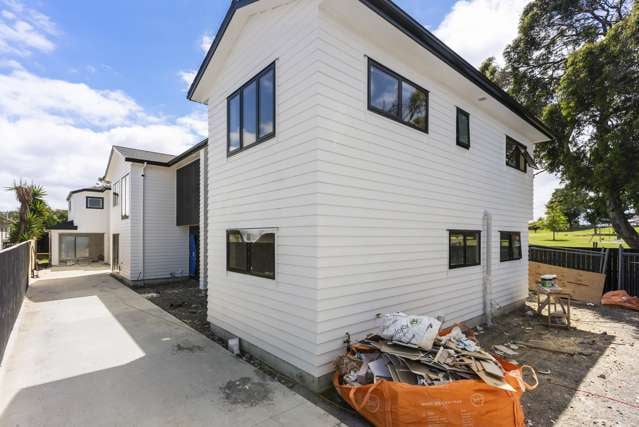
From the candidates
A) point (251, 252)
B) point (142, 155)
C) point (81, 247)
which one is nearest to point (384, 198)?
point (251, 252)

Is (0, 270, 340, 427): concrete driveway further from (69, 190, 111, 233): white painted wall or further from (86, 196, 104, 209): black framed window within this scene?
(86, 196, 104, 209): black framed window

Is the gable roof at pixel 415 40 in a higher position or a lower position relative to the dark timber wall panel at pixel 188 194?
higher

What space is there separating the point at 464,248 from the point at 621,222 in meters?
10.4

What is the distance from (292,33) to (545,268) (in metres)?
11.6

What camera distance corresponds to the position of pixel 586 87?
35.0 ft

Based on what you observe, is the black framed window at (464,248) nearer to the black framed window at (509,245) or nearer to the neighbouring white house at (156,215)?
the black framed window at (509,245)

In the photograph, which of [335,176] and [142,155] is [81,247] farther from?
[335,176]

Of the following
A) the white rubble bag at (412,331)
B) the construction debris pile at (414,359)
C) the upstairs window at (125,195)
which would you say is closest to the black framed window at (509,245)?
the construction debris pile at (414,359)

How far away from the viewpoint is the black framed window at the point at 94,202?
20109mm

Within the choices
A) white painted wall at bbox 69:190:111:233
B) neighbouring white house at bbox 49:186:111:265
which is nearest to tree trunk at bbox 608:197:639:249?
neighbouring white house at bbox 49:186:111:265

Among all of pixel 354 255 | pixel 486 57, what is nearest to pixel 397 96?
pixel 354 255

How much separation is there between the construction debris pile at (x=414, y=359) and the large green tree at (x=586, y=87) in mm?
10971

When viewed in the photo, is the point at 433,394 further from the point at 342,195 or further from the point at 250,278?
the point at 250,278

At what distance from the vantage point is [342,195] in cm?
421
